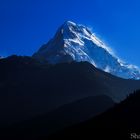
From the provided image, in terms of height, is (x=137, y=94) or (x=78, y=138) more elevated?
(x=137, y=94)

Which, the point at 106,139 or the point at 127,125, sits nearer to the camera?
the point at 106,139

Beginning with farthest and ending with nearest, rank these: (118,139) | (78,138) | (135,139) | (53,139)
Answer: (53,139), (78,138), (118,139), (135,139)

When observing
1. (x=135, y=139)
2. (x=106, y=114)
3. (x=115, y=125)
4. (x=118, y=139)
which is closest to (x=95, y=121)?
(x=106, y=114)

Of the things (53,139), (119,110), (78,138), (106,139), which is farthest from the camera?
(119,110)

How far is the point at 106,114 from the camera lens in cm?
18600

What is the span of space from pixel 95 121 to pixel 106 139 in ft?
160

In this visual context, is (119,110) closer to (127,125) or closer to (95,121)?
(95,121)

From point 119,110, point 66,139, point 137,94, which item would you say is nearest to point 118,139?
point 66,139

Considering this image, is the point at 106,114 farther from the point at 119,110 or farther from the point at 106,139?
the point at 106,139

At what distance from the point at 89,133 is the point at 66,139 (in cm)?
976

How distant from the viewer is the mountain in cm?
13888

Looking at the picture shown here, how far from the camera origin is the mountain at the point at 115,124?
456ft

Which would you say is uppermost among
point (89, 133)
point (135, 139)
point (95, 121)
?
point (95, 121)

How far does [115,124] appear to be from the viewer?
157 metres
